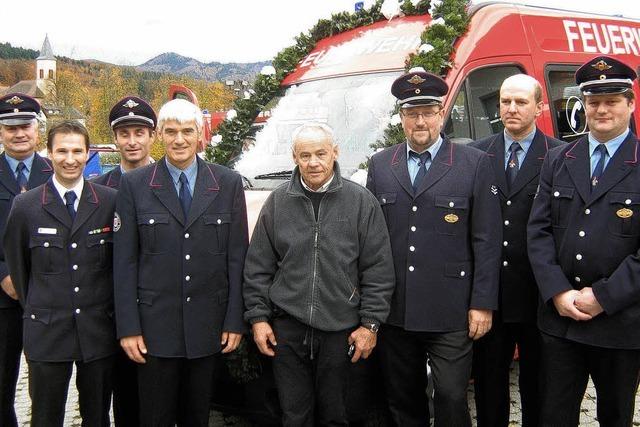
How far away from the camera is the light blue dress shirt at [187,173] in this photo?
320 cm

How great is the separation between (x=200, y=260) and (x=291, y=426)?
2.93ft

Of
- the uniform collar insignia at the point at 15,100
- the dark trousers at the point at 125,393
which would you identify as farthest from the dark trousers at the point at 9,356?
the uniform collar insignia at the point at 15,100

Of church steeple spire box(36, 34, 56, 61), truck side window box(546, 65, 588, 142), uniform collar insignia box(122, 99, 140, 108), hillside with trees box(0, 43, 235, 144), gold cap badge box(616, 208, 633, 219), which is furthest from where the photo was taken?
church steeple spire box(36, 34, 56, 61)

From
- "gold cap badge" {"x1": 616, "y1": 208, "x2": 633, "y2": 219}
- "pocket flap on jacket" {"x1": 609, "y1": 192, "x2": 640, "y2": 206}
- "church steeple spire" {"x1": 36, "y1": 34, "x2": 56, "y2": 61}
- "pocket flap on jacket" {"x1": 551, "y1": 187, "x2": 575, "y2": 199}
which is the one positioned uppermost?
"church steeple spire" {"x1": 36, "y1": 34, "x2": 56, "y2": 61}

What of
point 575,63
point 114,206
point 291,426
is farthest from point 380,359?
point 575,63

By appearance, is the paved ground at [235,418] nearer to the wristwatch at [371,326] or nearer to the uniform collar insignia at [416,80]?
the wristwatch at [371,326]

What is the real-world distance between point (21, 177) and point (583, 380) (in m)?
3.12

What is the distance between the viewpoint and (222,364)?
3.58m

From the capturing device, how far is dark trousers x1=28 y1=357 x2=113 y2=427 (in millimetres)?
3084

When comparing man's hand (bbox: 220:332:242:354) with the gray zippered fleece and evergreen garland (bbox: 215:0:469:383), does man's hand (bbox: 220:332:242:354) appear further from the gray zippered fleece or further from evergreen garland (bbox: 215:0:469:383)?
evergreen garland (bbox: 215:0:469:383)

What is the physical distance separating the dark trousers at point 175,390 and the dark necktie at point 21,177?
1284 millimetres

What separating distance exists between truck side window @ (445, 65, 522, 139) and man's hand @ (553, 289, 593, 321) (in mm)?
1660

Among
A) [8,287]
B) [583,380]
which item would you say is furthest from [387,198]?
[8,287]

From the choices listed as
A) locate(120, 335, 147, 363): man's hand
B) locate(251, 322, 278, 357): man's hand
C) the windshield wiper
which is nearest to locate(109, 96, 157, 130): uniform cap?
the windshield wiper
